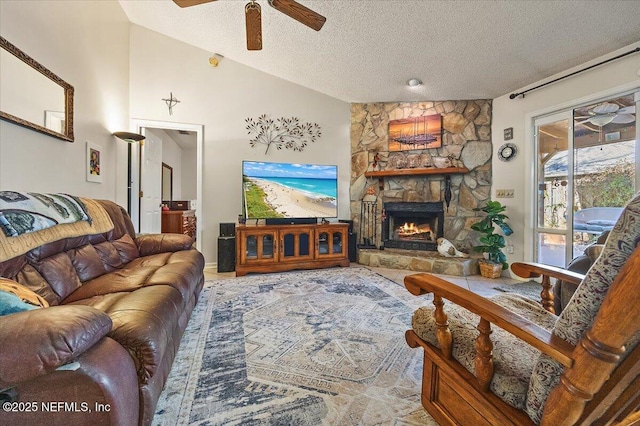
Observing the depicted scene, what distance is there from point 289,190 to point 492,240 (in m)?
2.76

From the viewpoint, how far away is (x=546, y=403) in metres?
0.73

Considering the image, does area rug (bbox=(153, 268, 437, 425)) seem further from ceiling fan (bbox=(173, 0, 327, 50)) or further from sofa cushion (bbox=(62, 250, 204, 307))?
ceiling fan (bbox=(173, 0, 327, 50))


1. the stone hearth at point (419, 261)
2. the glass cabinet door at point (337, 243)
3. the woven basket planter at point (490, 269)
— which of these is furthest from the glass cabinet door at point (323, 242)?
the woven basket planter at point (490, 269)

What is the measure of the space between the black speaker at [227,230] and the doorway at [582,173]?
157 inches

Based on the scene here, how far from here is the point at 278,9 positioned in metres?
1.97

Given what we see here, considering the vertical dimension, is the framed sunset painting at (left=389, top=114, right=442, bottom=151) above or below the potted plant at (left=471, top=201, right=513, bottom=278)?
above

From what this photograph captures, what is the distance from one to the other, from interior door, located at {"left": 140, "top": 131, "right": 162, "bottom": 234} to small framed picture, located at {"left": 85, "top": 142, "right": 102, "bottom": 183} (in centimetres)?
73

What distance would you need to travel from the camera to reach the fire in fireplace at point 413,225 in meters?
4.19

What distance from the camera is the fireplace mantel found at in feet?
12.9

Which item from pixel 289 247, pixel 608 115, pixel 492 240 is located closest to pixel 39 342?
pixel 289 247

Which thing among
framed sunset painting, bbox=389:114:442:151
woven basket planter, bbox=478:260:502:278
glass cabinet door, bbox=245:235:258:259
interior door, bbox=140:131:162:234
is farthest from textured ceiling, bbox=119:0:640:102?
glass cabinet door, bbox=245:235:258:259

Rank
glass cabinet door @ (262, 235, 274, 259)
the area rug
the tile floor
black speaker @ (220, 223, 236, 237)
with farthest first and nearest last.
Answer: black speaker @ (220, 223, 236, 237) → glass cabinet door @ (262, 235, 274, 259) → the tile floor → the area rug

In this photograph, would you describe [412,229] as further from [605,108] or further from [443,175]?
[605,108]

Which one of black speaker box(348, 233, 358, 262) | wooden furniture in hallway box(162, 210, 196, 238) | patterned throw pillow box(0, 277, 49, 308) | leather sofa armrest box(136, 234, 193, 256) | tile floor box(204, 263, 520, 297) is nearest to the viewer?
patterned throw pillow box(0, 277, 49, 308)
